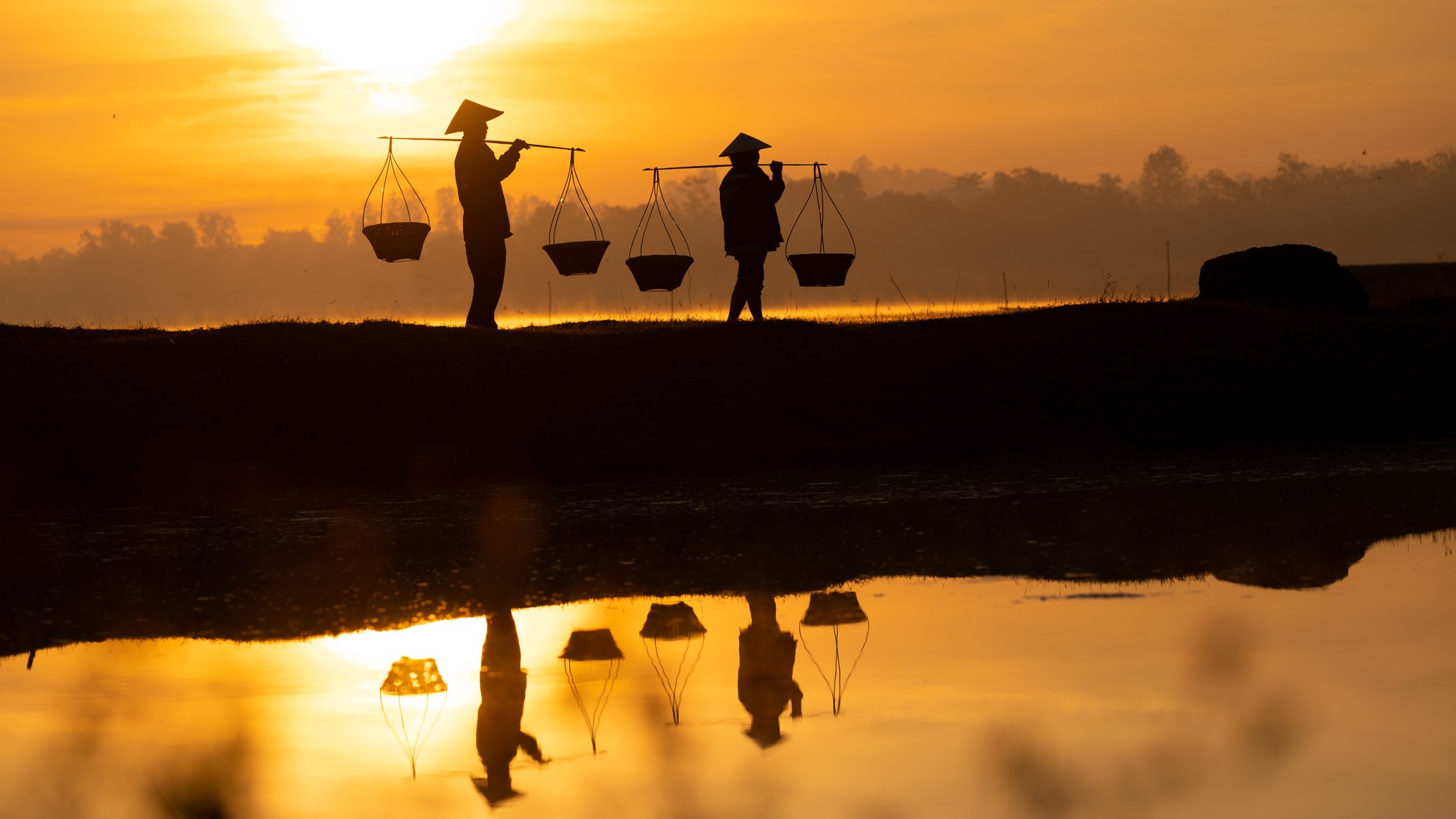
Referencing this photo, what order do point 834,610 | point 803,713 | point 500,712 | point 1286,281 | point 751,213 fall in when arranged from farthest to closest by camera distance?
point 1286,281 → point 751,213 → point 834,610 → point 500,712 → point 803,713

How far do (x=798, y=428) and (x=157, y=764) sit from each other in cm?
1090

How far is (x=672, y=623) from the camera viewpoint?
7637 millimetres

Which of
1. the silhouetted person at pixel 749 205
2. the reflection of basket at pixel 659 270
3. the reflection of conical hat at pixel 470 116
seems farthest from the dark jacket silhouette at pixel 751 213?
the reflection of conical hat at pixel 470 116

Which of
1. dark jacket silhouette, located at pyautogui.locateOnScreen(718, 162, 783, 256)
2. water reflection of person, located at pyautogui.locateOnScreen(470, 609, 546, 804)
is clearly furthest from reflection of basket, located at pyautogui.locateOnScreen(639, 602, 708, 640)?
dark jacket silhouette, located at pyautogui.locateOnScreen(718, 162, 783, 256)

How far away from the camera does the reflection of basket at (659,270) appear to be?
1686 centimetres

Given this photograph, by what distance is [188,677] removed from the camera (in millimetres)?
6703

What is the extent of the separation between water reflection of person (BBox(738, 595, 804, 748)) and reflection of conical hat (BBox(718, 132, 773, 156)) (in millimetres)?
11428

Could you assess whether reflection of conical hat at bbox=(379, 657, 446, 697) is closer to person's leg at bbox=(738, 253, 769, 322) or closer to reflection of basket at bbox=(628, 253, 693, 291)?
reflection of basket at bbox=(628, 253, 693, 291)

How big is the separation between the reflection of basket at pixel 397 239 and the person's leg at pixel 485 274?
6.67 ft

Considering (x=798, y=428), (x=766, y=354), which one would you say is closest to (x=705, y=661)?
(x=798, y=428)

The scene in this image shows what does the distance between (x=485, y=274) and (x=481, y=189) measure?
3.59 feet

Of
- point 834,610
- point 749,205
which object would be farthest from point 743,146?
point 834,610

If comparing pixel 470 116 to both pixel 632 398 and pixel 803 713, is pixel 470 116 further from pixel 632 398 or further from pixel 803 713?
pixel 803 713

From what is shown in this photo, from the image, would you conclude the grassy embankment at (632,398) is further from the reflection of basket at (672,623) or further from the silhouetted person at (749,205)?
the reflection of basket at (672,623)
